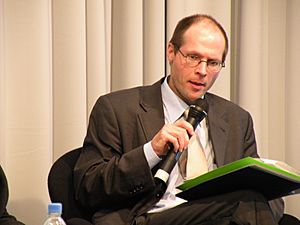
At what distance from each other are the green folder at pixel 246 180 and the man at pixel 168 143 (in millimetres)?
34

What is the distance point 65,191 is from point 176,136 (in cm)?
50

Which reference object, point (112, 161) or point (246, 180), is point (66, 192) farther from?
point (246, 180)

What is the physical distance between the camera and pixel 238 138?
232 centimetres

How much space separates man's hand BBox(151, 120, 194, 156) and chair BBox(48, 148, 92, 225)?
0.39 m

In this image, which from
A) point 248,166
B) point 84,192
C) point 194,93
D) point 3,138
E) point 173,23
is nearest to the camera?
point 248,166

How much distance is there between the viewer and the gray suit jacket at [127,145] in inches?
78.7

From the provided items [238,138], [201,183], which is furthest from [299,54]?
[201,183]

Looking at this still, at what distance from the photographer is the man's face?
7.29 ft

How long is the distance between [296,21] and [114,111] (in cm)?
135

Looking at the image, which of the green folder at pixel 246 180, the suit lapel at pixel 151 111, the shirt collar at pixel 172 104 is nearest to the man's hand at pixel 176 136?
the green folder at pixel 246 180

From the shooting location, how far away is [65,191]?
6.97 feet

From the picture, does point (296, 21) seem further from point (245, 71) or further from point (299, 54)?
point (245, 71)

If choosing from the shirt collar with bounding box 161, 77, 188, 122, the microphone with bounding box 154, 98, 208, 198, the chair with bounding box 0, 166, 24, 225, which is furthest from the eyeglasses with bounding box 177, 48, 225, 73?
the chair with bounding box 0, 166, 24, 225

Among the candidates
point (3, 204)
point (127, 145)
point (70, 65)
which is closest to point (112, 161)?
point (127, 145)
